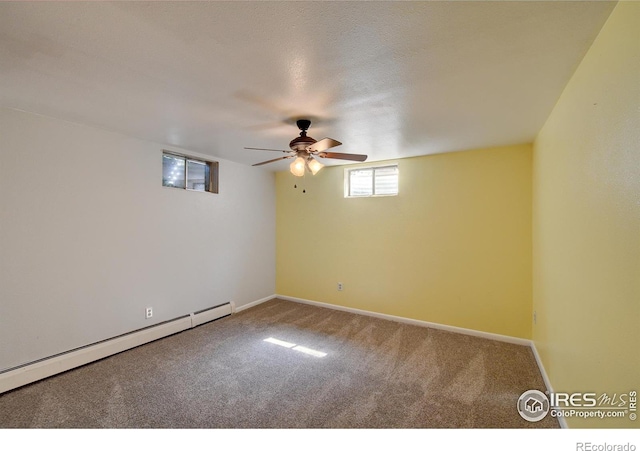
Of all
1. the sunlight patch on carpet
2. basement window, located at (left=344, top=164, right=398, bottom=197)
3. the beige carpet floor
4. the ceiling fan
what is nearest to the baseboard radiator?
the beige carpet floor

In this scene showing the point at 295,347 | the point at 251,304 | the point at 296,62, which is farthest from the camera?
the point at 251,304

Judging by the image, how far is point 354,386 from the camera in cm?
231

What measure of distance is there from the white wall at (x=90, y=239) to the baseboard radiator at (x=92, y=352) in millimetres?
77

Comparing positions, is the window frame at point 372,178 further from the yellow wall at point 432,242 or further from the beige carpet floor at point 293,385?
the beige carpet floor at point 293,385

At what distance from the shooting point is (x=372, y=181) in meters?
4.15

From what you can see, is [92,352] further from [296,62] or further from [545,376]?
[545,376]

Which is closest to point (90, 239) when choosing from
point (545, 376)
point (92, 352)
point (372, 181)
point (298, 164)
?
point (92, 352)

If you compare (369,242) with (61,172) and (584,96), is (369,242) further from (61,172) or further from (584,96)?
(61,172)

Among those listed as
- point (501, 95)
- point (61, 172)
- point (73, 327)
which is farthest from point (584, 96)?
point (73, 327)

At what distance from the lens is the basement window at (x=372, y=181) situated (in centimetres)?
399

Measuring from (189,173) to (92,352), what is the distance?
2.27m

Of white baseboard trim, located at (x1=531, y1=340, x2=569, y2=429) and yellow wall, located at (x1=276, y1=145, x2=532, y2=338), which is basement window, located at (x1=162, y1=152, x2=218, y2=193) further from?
white baseboard trim, located at (x1=531, y1=340, x2=569, y2=429)

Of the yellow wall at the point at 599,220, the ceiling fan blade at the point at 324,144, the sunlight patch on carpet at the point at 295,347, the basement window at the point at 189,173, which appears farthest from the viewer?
the basement window at the point at 189,173
